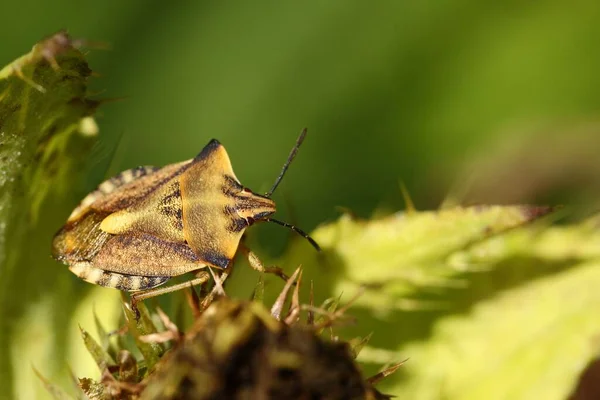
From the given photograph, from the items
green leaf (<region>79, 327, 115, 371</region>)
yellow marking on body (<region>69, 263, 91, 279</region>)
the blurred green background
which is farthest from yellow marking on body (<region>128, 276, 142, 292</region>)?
the blurred green background

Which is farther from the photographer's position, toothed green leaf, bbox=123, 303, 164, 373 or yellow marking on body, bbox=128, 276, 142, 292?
yellow marking on body, bbox=128, 276, 142, 292

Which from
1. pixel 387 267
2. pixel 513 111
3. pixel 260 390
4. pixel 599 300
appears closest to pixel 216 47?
pixel 513 111

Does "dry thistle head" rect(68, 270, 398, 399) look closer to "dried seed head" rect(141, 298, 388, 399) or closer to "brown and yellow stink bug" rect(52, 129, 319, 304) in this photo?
"dried seed head" rect(141, 298, 388, 399)

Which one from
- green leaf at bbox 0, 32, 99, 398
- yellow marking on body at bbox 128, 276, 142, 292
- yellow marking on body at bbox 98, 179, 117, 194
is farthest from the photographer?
yellow marking on body at bbox 98, 179, 117, 194

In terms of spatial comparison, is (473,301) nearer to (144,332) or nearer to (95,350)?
(144,332)

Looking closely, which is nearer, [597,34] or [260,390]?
[260,390]

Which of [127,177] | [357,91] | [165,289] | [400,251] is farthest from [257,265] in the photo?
[357,91]

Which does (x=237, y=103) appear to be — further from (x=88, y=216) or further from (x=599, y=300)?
(x=599, y=300)

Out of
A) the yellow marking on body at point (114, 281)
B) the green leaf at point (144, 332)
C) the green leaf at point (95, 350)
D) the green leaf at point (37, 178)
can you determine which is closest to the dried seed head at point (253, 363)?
the green leaf at point (144, 332)
